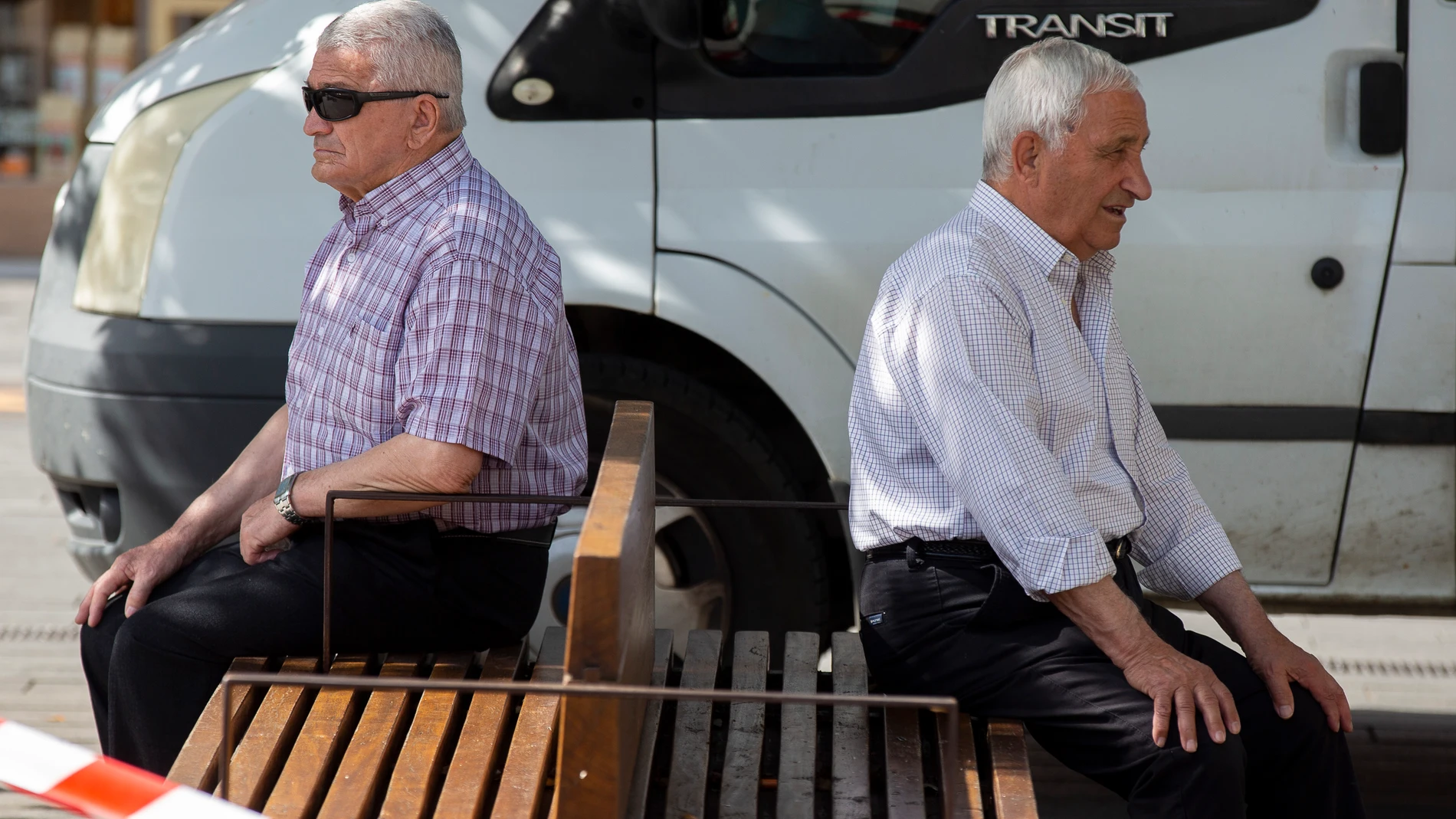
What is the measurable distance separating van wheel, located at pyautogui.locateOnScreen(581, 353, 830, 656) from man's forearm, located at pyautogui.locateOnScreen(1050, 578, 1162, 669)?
1269mm

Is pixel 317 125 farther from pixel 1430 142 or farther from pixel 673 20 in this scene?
pixel 1430 142

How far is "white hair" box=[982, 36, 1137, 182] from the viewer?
2316 mm

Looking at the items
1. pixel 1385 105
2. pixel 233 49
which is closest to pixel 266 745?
pixel 233 49

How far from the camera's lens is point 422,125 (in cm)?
248

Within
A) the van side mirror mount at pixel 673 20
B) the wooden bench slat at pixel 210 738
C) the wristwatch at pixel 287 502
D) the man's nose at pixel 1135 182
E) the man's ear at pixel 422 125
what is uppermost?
the van side mirror mount at pixel 673 20

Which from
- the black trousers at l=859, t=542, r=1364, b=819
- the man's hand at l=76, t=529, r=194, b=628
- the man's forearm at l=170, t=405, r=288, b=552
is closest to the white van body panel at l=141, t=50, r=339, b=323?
the man's forearm at l=170, t=405, r=288, b=552

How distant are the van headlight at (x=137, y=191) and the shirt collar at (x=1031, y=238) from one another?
1728mm

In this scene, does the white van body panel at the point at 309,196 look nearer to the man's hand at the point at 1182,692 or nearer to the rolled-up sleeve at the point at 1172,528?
the rolled-up sleeve at the point at 1172,528

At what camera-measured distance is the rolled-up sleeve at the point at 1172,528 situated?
8.40ft

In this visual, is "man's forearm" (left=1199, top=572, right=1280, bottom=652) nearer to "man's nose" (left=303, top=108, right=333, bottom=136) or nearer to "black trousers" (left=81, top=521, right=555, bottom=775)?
"black trousers" (left=81, top=521, right=555, bottom=775)

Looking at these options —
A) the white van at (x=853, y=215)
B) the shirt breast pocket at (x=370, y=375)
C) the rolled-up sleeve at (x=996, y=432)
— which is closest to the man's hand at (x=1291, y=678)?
the rolled-up sleeve at (x=996, y=432)

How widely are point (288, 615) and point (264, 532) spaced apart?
0.14 m

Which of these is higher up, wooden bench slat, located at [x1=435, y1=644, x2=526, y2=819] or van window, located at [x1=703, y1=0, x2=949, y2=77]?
van window, located at [x1=703, y1=0, x2=949, y2=77]

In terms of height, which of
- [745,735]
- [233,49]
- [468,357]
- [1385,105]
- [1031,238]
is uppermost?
[233,49]
